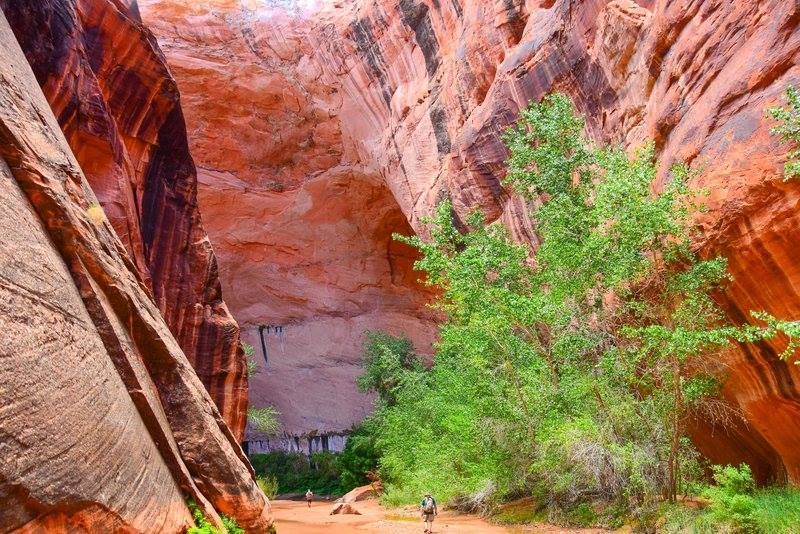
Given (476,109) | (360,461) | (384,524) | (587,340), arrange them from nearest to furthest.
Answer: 1. (587,340)
2. (384,524)
3. (476,109)
4. (360,461)

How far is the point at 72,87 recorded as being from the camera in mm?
10000

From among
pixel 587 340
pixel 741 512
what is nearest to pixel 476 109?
pixel 587 340

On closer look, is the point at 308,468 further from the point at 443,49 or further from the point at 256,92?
the point at 443,49

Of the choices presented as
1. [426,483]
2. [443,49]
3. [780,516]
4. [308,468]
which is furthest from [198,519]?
[308,468]

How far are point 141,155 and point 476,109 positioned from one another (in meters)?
10.7

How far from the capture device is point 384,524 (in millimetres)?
15492

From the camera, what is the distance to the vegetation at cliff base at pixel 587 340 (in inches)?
386

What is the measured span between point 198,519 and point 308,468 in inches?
998

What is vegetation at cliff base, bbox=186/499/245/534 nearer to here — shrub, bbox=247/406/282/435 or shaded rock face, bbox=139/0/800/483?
shaded rock face, bbox=139/0/800/483

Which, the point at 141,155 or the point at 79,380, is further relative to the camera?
the point at 141,155

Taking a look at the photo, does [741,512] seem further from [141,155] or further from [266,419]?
[266,419]

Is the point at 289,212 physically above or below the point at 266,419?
above

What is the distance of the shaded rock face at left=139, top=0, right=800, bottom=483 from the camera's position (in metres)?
8.96

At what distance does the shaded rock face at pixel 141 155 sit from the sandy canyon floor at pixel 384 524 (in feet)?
12.9
